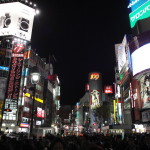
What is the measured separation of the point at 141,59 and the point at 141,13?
1025 cm

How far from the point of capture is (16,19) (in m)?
50.8

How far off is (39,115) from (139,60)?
4448 centimetres

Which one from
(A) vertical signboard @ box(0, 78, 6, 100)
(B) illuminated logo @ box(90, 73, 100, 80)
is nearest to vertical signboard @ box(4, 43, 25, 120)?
(A) vertical signboard @ box(0, 78, 6, 100)

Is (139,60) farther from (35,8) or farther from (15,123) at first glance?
(35,8)

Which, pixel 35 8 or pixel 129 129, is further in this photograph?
pixel 35 8

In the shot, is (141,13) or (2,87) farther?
(2,87)

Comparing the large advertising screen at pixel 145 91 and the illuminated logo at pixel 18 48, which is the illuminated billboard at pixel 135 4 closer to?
the large advertising screen at pixel 145 91

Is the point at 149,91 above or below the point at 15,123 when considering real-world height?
above

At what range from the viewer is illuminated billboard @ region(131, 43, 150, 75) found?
30.9 m

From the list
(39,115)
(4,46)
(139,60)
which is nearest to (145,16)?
(139,60)

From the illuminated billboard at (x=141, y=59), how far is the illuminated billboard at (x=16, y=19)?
3143 centimetres

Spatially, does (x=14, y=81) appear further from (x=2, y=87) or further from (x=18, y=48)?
(x=18, y=48)

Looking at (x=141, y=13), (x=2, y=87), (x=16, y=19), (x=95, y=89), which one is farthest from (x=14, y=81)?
(x=95, y=89)

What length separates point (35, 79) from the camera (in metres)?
12.8
